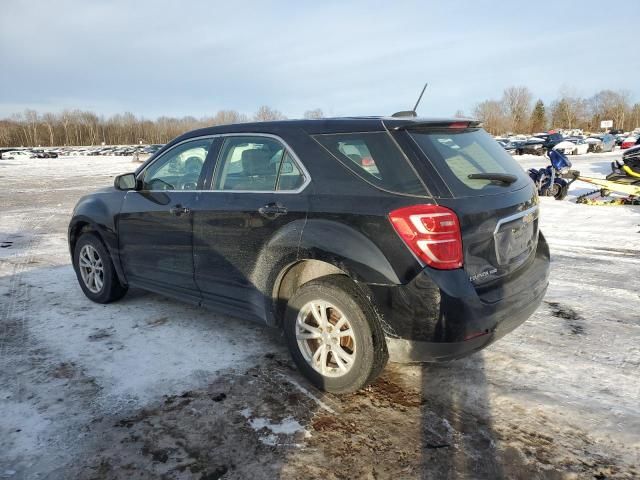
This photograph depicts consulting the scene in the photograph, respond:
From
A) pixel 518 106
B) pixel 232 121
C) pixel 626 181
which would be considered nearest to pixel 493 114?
pixel 518 106

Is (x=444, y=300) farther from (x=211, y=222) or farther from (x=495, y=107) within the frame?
(x=495, y=107)

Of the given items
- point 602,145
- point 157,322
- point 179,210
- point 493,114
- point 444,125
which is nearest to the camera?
point 444,125

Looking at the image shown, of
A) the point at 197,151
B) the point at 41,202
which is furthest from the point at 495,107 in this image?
the point at 197,151

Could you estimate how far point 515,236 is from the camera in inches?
120

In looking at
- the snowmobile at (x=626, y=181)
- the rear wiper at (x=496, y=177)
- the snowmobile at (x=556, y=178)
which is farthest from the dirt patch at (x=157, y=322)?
the snowmobile at (x=556, y=178)

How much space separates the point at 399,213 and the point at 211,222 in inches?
62.6

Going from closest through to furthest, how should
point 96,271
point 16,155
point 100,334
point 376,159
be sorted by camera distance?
1. point 376,159
2. point 100,334
3. point 96,271
4. point 16,155

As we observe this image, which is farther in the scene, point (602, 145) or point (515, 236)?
point (602, 145)

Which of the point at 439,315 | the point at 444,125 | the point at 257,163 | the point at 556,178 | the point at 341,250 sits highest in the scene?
the point at 444,125

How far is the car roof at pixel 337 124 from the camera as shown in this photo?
3.00 m

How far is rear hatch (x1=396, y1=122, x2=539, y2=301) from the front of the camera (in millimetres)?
2725

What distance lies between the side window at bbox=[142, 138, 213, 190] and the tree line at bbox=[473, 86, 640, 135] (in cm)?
10358

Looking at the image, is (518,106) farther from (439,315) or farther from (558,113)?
(439,315)

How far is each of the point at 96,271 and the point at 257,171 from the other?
8.04ft
